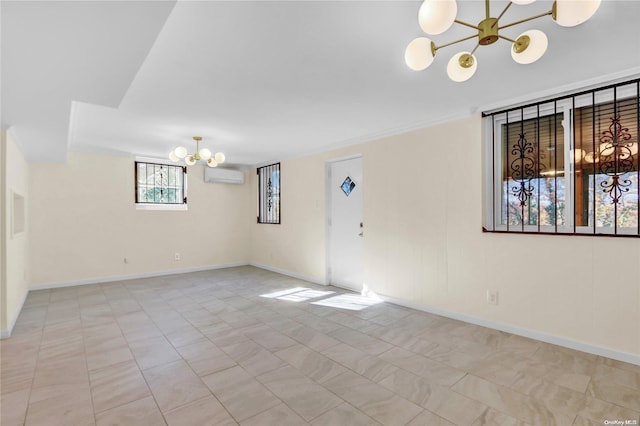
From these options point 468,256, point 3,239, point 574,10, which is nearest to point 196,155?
point 3,239

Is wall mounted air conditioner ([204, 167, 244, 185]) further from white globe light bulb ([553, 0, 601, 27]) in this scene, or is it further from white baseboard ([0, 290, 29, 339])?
white globe light bulb ([553, 0, 601, 27])

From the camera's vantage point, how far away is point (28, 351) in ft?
9.27

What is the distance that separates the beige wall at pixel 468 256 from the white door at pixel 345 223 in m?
0.17

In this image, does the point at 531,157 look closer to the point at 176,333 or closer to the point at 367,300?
the point at 367,300

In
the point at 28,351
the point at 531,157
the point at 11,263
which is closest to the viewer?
the point at 28,351

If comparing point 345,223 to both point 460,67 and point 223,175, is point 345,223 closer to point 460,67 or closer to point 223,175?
point 223,175

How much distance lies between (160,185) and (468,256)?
18.2 feet

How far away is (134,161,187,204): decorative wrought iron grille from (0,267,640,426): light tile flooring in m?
2.61

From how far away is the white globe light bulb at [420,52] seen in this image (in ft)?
5.33

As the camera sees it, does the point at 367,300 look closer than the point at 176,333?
No

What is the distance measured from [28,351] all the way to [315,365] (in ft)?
8.44

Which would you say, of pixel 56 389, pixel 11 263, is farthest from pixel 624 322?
pixel 11 263

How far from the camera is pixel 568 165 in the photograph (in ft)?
9.33

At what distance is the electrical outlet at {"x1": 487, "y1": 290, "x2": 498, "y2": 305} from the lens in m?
3.25
